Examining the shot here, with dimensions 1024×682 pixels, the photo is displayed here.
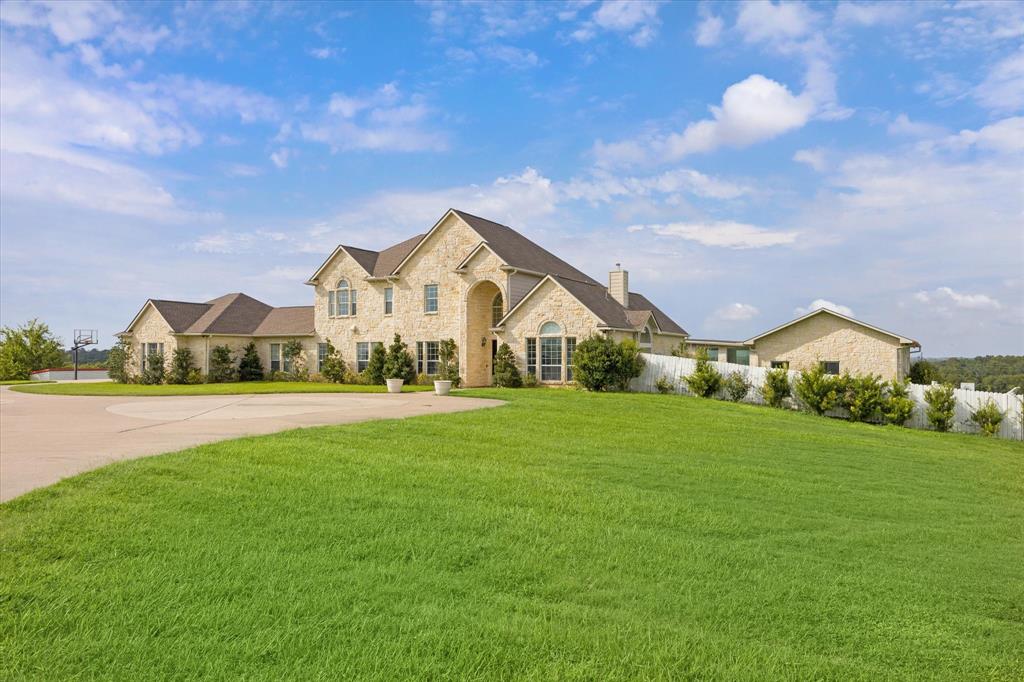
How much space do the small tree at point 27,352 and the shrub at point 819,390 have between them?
57.8 meters

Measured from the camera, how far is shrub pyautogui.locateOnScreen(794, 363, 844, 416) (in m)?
23.7

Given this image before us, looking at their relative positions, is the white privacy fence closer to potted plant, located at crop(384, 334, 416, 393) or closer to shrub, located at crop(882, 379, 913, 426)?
shrub, located at crop(882, 379, 913, 426)

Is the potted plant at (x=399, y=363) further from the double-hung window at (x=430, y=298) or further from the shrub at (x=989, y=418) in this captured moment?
the shrub at (x=989, y=418)

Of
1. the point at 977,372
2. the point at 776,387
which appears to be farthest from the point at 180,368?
the point at 977,372

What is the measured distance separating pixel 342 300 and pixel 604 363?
18.7 meters

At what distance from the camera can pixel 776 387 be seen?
81.6 ft

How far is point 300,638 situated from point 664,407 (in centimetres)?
1870

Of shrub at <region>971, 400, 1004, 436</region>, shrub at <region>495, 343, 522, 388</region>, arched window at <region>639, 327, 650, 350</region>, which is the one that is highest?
arched window at <region>639, 327, 650, 350</region>

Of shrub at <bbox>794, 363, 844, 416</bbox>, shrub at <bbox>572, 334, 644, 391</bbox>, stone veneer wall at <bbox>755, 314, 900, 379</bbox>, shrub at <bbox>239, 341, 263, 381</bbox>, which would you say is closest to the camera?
shrub at <bbox>794, 363, 844, 416</bbox>

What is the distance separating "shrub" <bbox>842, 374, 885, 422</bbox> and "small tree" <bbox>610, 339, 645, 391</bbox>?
26.2 feet

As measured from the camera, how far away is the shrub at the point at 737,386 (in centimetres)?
2592

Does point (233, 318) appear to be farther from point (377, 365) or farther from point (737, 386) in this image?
point (737, 386)

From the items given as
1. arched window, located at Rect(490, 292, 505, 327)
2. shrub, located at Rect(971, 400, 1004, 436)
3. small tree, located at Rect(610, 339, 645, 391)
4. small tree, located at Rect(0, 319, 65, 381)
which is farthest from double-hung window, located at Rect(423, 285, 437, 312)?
small tree, located at Rect(0, 319, 65, 381)

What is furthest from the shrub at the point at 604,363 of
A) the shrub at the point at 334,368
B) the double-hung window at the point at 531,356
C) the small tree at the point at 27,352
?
the small tree at the point at 27,352
